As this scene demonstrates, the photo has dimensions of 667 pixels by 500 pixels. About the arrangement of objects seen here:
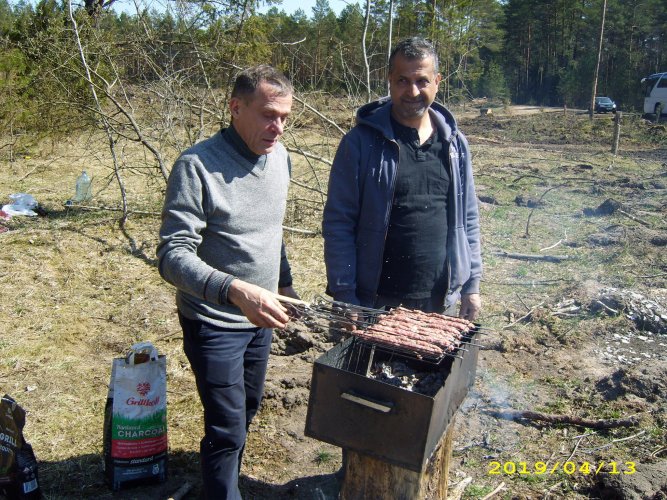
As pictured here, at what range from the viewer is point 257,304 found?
89.0 inches

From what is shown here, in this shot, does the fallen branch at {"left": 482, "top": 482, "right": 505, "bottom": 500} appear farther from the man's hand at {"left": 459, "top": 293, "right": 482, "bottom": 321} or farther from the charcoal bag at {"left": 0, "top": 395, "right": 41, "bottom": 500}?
the charcoal bag at {"left": 0, "top": 395, "right": 41, "bottom": 500}

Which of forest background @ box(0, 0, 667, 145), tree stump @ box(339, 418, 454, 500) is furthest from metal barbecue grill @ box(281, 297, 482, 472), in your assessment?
forest background @ box(0, 0, 667, 145)

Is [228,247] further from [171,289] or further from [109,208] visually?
[109,208]

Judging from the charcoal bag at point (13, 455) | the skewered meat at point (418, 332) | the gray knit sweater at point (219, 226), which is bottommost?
the charcoal bag at point (13, 455)

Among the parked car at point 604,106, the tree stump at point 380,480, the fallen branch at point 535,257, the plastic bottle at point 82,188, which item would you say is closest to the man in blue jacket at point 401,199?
the tree stump at point 380,480

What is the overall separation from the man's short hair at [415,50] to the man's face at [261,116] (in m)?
0.70

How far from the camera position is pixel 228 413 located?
2.63 meters

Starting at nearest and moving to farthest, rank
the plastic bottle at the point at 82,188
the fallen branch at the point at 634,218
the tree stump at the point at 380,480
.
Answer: the tree stump at the point at 380,480
the fallen branch at the point at 634,218
the plastic bottle at the point at 82,188

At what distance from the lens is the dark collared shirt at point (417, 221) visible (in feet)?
9.92

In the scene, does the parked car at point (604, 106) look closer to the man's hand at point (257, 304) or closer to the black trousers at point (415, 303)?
the black trousers at point (415, 303)

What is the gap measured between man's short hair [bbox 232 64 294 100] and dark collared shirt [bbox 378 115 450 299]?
74 centimetres

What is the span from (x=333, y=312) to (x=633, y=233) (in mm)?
7036

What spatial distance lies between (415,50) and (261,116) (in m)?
0.89
